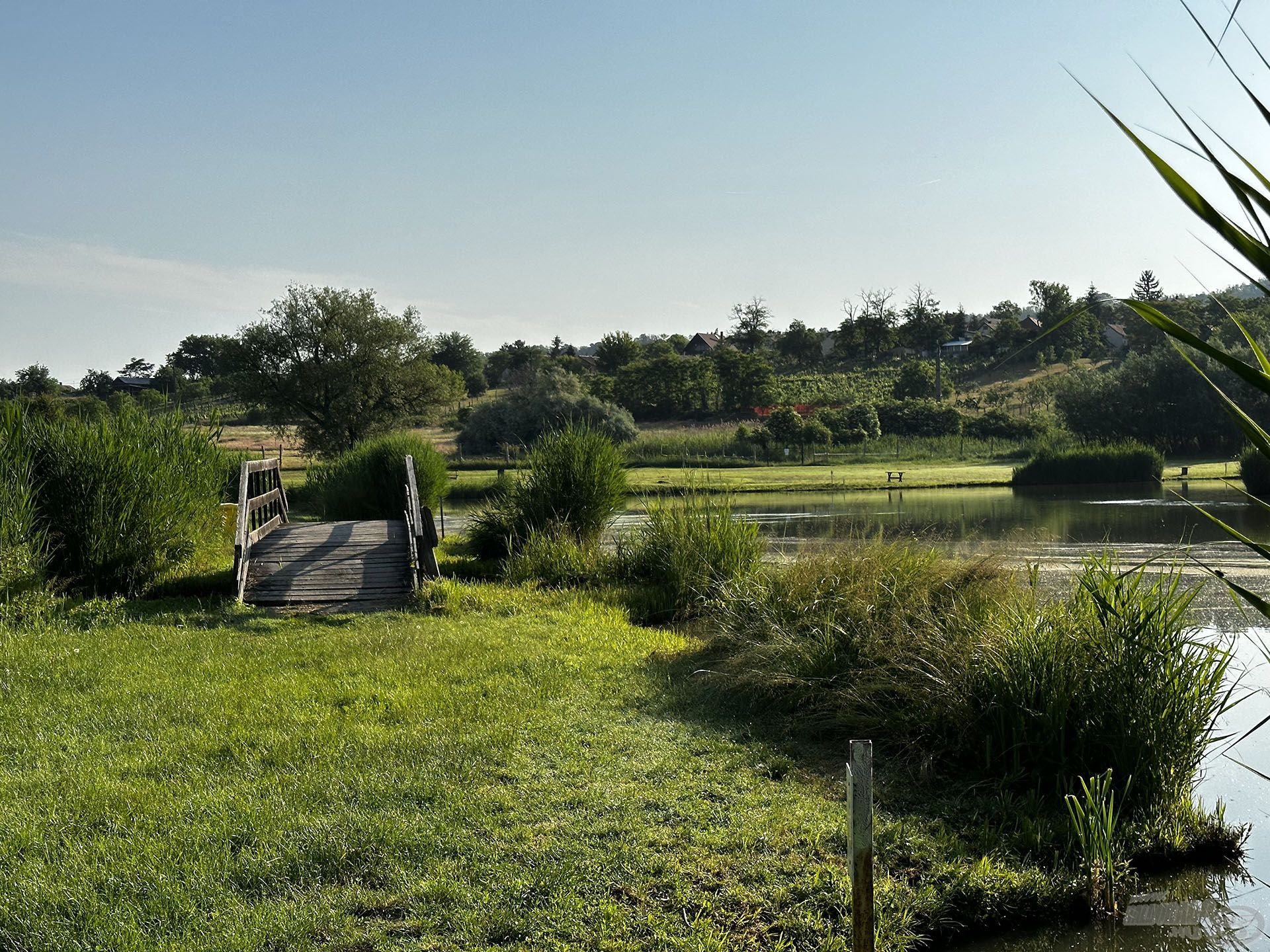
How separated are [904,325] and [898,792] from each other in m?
76.1

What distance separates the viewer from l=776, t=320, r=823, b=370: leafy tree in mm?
80750

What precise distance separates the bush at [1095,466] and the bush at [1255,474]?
19.7ft

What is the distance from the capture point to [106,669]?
7891 millimetres

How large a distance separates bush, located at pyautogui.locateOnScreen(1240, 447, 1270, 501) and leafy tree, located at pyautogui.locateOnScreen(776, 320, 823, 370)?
168ft

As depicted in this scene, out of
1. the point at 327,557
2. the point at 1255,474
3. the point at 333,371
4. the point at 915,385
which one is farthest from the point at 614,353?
the point at 327,557

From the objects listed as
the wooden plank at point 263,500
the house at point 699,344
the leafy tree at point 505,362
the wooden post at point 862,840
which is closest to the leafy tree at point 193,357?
the leafy tree at point 505,362

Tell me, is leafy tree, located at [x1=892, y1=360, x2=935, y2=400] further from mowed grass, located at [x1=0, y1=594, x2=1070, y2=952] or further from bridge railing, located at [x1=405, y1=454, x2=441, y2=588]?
mowed grass, located at [x1=0, y1=594, x2=1070, y2=952]

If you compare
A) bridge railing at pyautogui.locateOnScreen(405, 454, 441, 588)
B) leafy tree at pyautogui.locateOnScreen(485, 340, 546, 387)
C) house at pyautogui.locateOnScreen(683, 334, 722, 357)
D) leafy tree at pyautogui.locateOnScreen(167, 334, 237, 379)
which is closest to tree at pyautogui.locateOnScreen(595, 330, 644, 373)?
leafy tree at pyautogui.locateOnScreen(485, 340, 546, 387)

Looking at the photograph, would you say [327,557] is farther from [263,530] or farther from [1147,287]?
[1147,287]

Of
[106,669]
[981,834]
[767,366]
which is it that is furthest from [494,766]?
[767,366]

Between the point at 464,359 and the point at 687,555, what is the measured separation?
231ft

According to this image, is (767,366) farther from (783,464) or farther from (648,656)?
(648,656)

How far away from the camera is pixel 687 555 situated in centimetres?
1219

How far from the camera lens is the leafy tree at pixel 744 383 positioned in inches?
2379
